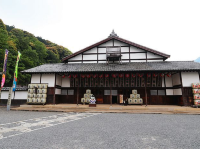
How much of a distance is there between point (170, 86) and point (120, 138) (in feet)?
43.5

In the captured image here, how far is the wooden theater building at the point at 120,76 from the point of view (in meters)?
13.3

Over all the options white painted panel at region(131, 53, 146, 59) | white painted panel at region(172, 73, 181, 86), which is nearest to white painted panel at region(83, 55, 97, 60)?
white painted panel at region(131, 53, 146, 59)

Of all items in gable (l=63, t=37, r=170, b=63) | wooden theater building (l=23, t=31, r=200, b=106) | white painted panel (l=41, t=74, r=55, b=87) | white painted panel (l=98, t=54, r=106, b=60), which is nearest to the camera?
wooden theater building (l=23, t=31, r=200, b=106)

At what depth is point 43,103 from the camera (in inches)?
536

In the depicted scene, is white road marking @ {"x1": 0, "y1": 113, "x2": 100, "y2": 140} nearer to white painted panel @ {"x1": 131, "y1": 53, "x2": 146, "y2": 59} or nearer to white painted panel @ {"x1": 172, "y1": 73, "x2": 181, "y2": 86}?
white painted panel @ {"x1": 172, "y1": 73, "x2": 181, "y2": 86}

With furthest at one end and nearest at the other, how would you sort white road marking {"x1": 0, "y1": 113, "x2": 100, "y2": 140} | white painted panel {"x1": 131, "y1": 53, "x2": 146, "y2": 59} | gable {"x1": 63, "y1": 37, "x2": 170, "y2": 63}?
white painted panel {"x1": 131, "y1": 53, "x2": 146, "y2": 59}, gable {"x1": 63, "y1": 37, "x2": 170, "y2": 63}, white road marking {"x1": 0, "y1": 113, "x2": 100, "y2": 140}

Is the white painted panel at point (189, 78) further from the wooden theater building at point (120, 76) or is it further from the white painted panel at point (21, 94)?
the white painted panel at point (21, 94)

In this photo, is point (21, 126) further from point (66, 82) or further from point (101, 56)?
point (101, 56)

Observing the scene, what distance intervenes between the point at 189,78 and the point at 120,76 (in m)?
7.56

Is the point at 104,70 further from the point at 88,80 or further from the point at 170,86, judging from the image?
the point at 170,86

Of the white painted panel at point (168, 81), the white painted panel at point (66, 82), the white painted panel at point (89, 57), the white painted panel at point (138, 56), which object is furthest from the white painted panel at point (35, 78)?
the white painted panel at point (168, 81)

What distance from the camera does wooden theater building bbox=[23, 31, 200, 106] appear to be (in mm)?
13266

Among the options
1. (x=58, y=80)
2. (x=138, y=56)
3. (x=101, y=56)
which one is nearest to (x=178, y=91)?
(x=138, y=56)

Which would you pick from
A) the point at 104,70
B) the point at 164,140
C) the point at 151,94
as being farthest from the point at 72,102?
the point at 164,140
